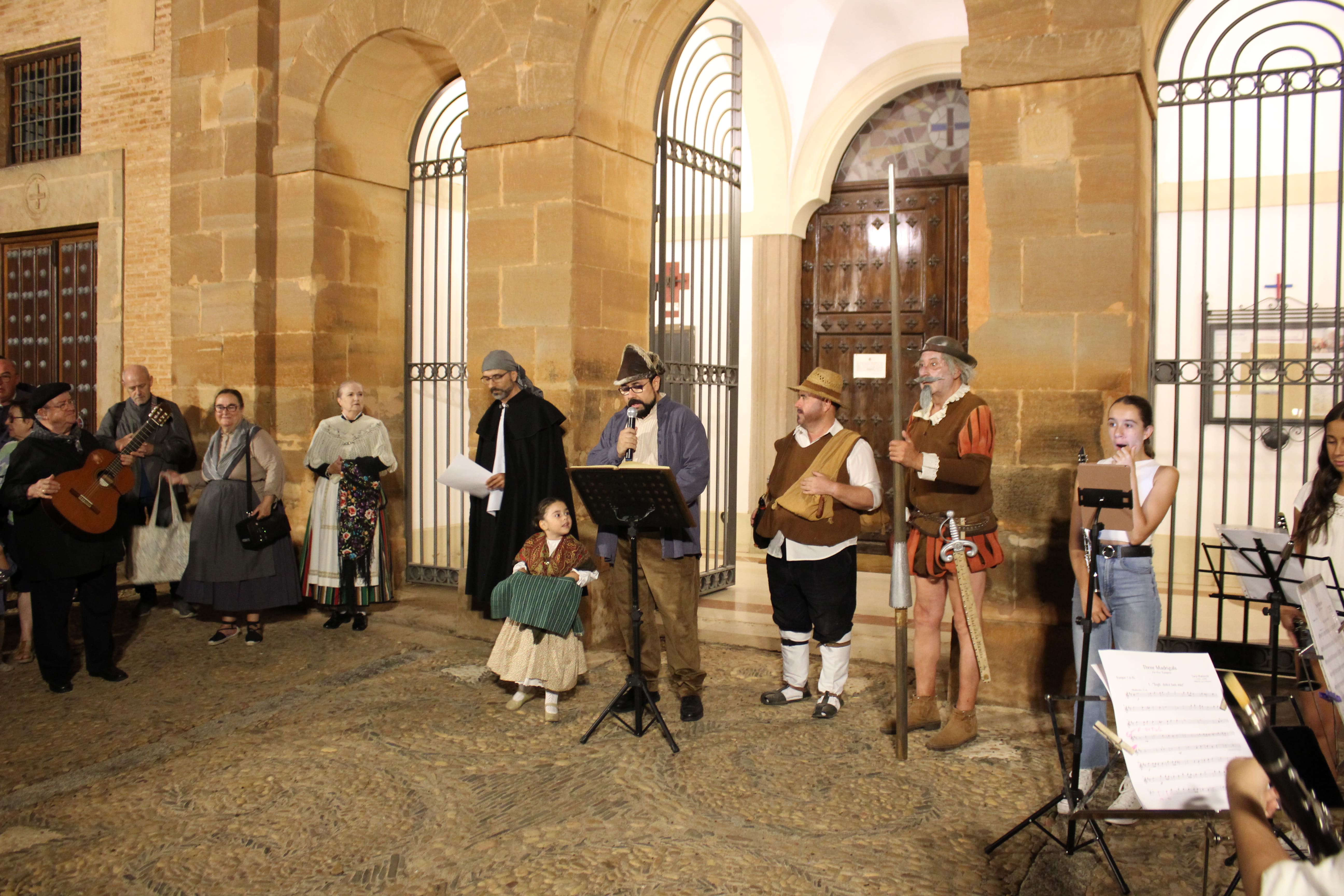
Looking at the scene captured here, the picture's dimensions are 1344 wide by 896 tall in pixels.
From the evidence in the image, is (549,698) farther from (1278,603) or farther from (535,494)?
(1278,603)

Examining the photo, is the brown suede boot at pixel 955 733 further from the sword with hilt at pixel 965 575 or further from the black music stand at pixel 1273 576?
the black music stand at pixel 1273 576

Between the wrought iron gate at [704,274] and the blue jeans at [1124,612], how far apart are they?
3446 millimetres

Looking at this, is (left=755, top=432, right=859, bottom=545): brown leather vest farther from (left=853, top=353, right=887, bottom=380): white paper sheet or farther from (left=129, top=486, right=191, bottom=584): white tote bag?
(left=853, top=353, right=887, bottom=380): white paper sheet

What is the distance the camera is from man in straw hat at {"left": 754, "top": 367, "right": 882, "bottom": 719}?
5.06 meters

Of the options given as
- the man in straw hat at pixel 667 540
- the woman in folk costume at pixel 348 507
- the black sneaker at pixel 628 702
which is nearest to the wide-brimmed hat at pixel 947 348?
the man in straw hat at pixel 667 540

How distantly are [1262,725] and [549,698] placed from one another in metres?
3.82

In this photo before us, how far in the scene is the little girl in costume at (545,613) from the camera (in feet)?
17.0

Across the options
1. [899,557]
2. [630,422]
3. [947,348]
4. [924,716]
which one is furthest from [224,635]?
[947,348]

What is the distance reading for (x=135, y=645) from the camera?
6801 mm

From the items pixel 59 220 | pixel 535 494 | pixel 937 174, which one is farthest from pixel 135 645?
pixel 937 174

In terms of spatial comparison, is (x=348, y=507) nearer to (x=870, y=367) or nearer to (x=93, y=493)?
(x=93, y=493)

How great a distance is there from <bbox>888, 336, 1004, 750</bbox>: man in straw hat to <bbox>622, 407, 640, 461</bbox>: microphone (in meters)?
1.30

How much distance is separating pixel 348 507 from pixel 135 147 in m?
5.07

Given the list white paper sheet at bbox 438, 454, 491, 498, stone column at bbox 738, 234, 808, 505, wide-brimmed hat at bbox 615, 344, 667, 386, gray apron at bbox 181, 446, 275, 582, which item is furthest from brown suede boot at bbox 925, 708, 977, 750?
stone column at bbox 738, 234, 808, 505
